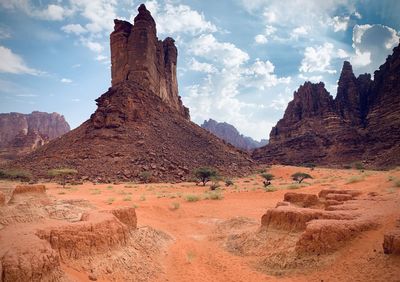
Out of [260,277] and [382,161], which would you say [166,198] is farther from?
[382,161]

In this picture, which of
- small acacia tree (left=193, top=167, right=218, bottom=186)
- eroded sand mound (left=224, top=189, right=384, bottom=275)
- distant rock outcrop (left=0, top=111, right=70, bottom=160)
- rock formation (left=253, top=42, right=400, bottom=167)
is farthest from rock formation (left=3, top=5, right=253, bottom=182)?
distant rock outcrop (left=0, top=111, right=70, bottom=160)

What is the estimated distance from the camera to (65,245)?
285 inches

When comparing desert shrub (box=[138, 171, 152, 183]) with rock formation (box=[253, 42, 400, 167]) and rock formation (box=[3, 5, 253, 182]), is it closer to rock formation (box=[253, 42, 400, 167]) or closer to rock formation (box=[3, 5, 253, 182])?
rock formation (box=[3, 5, 253, 182])

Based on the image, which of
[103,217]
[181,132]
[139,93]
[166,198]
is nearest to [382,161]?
[181,132]

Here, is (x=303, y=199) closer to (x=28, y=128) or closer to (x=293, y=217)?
(x=293, y=217)

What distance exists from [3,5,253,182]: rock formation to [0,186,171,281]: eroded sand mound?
28.6 meters

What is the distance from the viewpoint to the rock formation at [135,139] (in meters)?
41.9

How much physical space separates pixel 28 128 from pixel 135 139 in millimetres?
A: 136293

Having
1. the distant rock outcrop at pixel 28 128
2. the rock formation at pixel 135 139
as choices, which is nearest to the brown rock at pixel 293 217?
the rock formation at pixel 135 139

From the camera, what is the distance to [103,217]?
909 centimetres

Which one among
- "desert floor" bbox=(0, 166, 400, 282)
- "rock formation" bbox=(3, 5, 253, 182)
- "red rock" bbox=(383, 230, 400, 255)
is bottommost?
"desert floor" bbox=(0, 166, 400, 282)

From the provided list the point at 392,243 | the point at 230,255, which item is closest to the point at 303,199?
the point at 230,255

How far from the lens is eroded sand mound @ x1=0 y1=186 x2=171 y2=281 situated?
18.5 ft

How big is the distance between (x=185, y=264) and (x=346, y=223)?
5048mm
